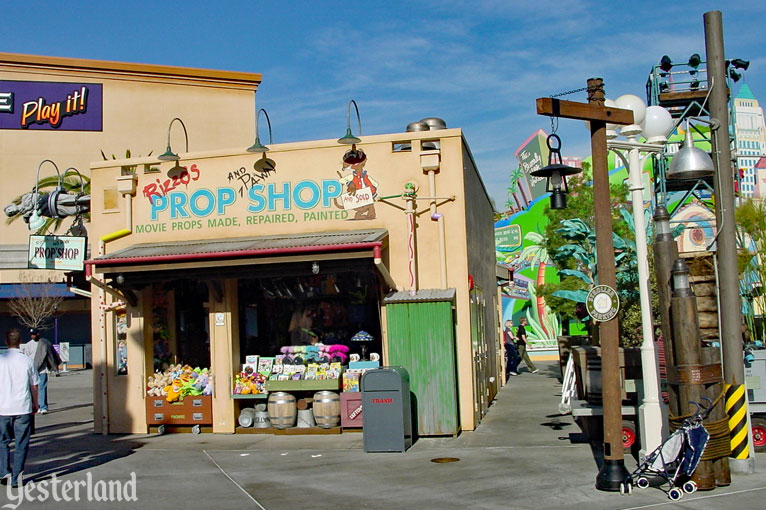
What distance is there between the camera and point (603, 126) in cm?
956

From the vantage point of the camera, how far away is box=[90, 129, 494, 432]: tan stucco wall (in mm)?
14117

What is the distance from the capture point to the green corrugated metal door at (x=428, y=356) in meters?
13.4

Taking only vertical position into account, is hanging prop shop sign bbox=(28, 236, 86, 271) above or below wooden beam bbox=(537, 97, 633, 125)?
below

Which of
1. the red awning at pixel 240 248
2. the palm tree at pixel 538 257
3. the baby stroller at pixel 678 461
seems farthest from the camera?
the palm tree at pixel 538 257

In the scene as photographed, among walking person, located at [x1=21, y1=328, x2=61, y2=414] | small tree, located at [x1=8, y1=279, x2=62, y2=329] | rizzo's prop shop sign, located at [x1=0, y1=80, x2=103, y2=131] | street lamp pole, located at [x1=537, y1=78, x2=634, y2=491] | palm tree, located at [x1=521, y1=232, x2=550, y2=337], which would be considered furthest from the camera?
rizzo's prop shop sign, located at [x1=0, y1=80, x2=103, y2=131]

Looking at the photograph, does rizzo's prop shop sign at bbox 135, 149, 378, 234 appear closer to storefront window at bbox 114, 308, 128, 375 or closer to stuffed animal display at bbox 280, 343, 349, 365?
storefront window at bbox 114, 308, 128, 375

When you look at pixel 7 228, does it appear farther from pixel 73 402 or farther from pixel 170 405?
pixel 170 405

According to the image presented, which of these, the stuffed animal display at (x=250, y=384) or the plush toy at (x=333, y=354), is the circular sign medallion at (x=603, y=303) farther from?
the stuffed animal display at (x=250, y=384)

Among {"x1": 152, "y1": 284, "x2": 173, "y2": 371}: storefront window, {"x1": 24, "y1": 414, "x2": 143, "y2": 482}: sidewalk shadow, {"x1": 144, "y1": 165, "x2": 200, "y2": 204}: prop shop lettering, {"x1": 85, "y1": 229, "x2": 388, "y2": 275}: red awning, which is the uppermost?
{"x1": 144, "y1": 165, "x2": 200, "y2": 204}: prop shop lettering

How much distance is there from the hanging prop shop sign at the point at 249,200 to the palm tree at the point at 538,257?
77.8 feet

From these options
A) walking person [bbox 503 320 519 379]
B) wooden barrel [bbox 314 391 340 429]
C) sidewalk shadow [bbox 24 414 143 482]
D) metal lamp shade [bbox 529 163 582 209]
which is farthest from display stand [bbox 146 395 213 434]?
walking person [bbox 503 320 519 379]

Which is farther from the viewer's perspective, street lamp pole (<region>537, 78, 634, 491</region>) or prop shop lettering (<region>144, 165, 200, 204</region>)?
prop shop lettering (<region>144, 165, 200, 204</region>)

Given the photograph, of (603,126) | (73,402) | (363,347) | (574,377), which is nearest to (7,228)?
(73,402)

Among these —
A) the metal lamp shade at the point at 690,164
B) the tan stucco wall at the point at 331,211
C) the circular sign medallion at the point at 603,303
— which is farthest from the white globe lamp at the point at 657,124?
the tan stucco wall at the point at 331,211
